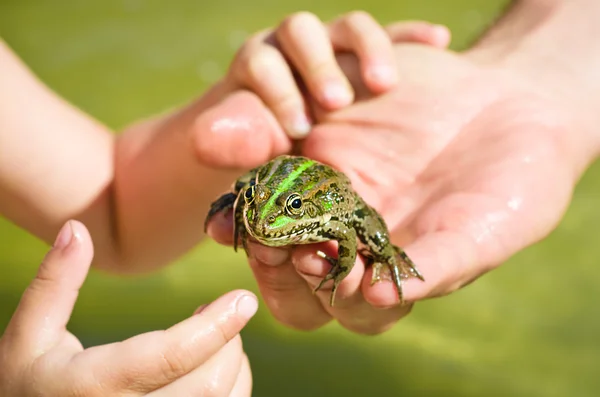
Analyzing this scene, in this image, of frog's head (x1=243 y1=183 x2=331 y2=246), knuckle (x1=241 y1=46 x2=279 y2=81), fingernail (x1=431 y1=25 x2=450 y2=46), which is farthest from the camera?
fingernail (x1=431 y1=25 x2=450 y2=46)

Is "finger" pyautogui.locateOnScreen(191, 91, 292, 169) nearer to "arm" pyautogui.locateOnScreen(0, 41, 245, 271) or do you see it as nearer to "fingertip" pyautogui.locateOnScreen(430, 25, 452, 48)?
"arm" pyautogui.locateOnScreen(0, 41, 245, 271)

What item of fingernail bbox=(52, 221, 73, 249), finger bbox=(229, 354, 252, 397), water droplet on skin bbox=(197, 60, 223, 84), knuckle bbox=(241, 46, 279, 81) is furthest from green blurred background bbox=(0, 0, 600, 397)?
fingernail bbox=(52, 221, 73, 249)

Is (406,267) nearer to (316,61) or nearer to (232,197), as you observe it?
(232,197)

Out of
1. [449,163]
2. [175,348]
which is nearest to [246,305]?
[175,348]

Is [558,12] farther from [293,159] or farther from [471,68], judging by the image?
[293,159]

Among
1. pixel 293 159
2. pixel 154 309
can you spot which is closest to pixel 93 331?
pixel 154 309

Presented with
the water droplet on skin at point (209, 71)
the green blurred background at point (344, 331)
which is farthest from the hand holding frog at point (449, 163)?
the water droplet on skin at point (209, 71)

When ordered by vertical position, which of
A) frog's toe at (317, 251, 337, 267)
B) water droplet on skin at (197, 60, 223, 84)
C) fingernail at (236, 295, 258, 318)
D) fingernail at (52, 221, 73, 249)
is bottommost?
Result: water droplet on skin at (197, 60, 223, 84)
